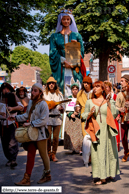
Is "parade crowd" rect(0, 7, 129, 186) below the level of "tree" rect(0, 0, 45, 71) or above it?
below

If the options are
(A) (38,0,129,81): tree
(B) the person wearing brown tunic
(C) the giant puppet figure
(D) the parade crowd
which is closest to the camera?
(D) the parade crowd

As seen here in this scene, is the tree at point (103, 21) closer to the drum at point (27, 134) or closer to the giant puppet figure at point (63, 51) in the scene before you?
the giant puppet figure at point (63, 51)

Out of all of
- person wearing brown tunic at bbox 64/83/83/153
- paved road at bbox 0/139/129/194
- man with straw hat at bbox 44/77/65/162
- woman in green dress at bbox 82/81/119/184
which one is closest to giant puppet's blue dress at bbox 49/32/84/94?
person wearing brown tunic at bbox 64/83/83/153

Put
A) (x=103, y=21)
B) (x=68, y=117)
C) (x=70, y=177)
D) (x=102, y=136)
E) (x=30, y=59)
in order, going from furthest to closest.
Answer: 1. (x=30, y=59)
2. (x=103, y=21)
3. (x=68, y=117)
4. (x=70, y=177)
5. (x=102, y=136)

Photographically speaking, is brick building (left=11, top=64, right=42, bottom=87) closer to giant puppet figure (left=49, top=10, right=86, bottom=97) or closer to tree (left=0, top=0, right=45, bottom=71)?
tree (left=0, top=0, right=45, bottom=71)

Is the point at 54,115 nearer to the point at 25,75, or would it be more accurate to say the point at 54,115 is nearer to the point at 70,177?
the point at 70,177

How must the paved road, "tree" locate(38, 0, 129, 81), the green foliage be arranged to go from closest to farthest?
the paved road
"tree" locate(38, 0, 129, 81)
the green foliage

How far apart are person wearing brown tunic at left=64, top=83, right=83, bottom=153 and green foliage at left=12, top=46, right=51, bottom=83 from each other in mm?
72671

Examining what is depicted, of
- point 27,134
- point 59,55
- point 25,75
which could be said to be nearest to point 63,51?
point 59,55

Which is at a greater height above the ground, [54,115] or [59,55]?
[59,55]

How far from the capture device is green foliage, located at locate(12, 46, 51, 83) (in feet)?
276

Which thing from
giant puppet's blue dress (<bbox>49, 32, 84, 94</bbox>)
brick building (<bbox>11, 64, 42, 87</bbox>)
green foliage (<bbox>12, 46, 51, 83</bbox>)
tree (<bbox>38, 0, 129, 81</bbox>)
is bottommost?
giant puppet's blue dress (<bbox>49, 32, 84, 94</bbox>)

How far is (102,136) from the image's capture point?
5.32m

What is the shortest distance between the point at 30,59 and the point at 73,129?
8232cm
